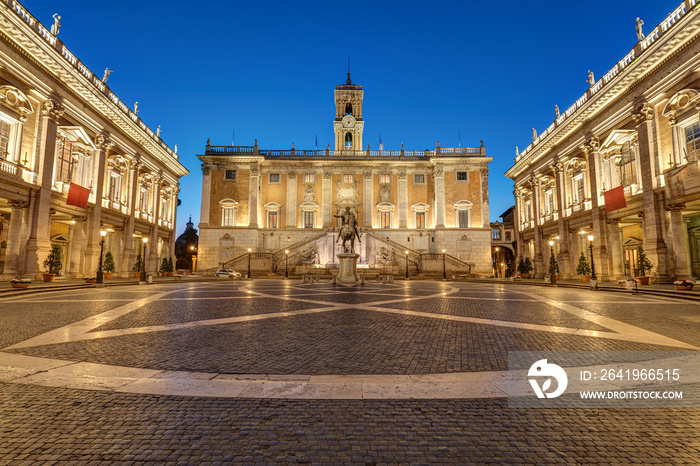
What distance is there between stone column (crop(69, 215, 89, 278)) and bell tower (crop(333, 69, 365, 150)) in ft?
127

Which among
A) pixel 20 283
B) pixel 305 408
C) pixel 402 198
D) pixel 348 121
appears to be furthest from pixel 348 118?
pixel 305 408

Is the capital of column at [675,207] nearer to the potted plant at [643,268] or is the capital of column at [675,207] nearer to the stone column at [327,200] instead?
the potted plant at [643,268]

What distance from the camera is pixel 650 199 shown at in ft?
64.3

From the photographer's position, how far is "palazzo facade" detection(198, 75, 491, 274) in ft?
136

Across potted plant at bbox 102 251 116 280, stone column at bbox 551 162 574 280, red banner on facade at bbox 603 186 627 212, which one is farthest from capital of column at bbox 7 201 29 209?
stone column at bbox 551 162 574 280

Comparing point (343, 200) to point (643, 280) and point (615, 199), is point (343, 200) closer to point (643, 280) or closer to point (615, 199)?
point (615, 199)

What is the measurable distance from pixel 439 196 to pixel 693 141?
25.4m

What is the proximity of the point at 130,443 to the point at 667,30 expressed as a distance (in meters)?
26.9

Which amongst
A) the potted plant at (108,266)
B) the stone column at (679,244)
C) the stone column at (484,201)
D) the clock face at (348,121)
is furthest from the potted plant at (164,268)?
the stone column at (679,244)

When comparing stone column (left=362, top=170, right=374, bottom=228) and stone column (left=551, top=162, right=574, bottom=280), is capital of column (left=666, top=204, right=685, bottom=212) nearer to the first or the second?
stone column (left=551, top=162, right=574, bottom=280)

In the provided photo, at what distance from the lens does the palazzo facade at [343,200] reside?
41.5 m

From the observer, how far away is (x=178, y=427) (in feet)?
8.86

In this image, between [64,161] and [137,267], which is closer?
[64,161]

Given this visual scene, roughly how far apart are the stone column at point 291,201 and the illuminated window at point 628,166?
32.7 m
